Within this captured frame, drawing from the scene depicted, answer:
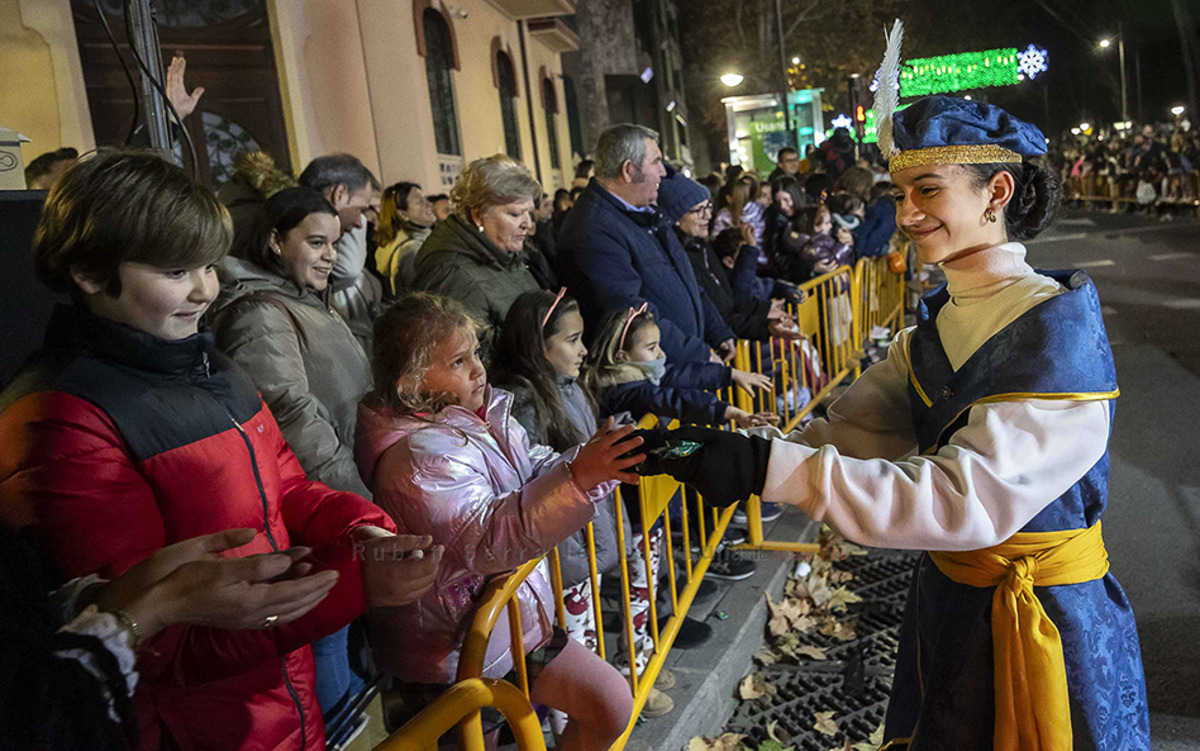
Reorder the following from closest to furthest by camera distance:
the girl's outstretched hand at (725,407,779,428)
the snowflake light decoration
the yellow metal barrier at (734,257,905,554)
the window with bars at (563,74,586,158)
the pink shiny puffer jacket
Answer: the pink shiny puffer jacket
the girl's outstretched hand at (725,407,779,428)
the yellow metal barrier at (734,257,905,554)
the window with bars at (563,74,586,158)
the snowflake light decoration

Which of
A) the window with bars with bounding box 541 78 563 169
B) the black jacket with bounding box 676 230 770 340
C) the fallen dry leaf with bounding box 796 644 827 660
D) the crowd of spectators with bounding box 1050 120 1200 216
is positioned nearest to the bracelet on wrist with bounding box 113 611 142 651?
the fallen dry leaf with bounding box 796 644 827 660

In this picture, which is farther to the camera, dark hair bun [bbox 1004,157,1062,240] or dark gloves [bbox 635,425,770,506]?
dark hair bun [bbox 1004,157,1062,240]

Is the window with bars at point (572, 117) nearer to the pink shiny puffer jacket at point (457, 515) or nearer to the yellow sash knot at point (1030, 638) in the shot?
the pink shiny puffer jacket at point (457, 515)

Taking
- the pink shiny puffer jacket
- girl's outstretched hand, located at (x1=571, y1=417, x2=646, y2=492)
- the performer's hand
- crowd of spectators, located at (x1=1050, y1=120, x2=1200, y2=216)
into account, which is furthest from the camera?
crowd of spectators, located at (x1=1050, y1=120, x2=1200, y2=216)

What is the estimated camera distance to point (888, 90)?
7.31 ft

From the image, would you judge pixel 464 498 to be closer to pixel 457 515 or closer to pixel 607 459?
pixel 457 515

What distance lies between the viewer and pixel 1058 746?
6.02 ft

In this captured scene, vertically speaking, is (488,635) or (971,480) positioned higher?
(971,480)

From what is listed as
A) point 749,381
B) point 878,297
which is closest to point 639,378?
point 749,381

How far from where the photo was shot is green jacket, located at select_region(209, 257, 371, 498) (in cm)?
272

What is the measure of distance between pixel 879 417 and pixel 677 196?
3.06m

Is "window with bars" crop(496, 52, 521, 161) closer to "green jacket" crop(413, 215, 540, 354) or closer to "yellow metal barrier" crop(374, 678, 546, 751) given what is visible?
"green jacket" crop(413, 215, 540, 354)

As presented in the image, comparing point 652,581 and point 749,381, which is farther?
point 749,381

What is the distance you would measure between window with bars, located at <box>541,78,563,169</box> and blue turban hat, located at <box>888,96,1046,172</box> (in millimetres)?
16847
